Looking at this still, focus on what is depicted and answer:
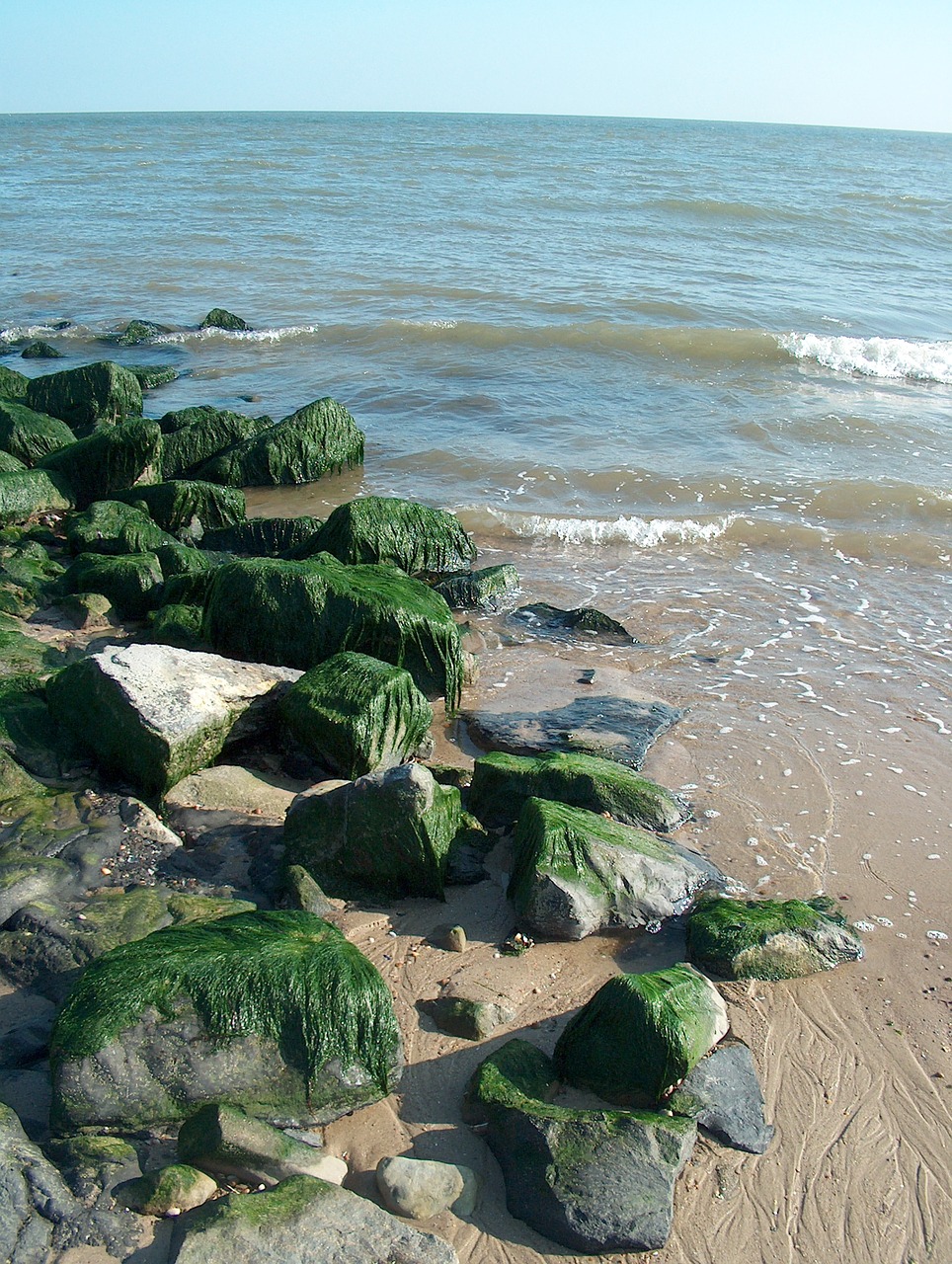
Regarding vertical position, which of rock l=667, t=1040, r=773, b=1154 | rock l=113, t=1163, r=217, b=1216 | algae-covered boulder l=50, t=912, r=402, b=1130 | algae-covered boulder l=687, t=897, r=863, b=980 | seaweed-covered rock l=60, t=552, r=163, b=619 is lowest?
rock l=667, t=1040, r=773, b=1154

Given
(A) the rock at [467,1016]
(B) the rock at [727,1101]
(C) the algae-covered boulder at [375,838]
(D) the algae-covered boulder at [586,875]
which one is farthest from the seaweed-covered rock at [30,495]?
(B) the rock at [727,1101]

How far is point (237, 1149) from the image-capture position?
2.86 metres

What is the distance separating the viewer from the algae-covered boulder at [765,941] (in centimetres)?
399

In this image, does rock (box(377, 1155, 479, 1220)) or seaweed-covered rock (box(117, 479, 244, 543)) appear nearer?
rock (box(377, 1155, 479, 1220))

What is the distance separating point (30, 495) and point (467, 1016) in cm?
658

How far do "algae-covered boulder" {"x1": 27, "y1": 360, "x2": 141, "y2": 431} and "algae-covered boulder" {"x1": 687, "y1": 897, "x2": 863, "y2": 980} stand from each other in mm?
8824

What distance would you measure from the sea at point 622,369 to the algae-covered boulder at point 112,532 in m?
1.71

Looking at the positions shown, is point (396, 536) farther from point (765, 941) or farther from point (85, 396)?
point (85, 396)

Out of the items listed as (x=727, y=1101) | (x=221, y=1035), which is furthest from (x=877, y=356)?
(x=221, y=1035)

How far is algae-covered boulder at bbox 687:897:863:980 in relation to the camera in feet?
13.1

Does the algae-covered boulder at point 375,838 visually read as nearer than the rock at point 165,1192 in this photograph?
No

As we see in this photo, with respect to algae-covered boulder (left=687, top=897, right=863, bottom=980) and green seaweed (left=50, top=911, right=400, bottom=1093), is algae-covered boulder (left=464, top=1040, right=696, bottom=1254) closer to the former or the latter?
green seaweed (left=50, top=911, right=400, bottom=1093)

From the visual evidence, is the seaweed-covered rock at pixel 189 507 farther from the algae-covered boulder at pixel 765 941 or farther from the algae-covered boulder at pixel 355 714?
the algae-covered boulder at pixel 765 941

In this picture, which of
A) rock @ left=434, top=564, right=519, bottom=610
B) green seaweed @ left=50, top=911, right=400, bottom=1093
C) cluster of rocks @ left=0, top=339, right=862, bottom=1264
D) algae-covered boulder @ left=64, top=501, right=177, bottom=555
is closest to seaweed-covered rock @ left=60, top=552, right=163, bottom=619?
cluster of rocks @ left=0, top=339, right=862, bottom=1264
